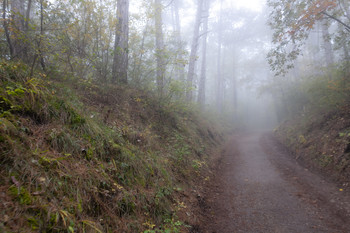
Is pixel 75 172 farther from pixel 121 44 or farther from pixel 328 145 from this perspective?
pixel 328 145

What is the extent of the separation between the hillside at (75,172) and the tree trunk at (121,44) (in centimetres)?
255

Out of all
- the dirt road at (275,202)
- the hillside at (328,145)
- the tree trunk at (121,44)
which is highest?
the tree trunk at (121,44)

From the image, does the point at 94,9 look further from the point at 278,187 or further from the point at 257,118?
the point at 257,118

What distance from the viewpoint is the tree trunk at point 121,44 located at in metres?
8.18

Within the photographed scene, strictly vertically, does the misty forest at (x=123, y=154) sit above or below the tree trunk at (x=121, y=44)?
below

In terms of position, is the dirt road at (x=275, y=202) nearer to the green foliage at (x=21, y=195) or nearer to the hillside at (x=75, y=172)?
the hillside at (x=75, y=172)

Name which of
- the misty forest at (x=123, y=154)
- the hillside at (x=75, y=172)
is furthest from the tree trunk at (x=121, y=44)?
the hillside at (x=75, y=172)

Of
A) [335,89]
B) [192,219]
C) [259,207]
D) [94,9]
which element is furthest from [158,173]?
[335,89]

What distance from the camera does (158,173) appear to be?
482cm

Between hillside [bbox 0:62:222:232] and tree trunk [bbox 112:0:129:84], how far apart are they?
2549 mm

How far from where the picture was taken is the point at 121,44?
895 centimetres

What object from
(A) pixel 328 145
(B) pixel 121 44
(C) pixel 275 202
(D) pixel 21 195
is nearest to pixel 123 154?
(D) pixel 21 195

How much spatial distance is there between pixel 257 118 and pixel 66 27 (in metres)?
39.2

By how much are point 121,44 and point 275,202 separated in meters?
8.24
